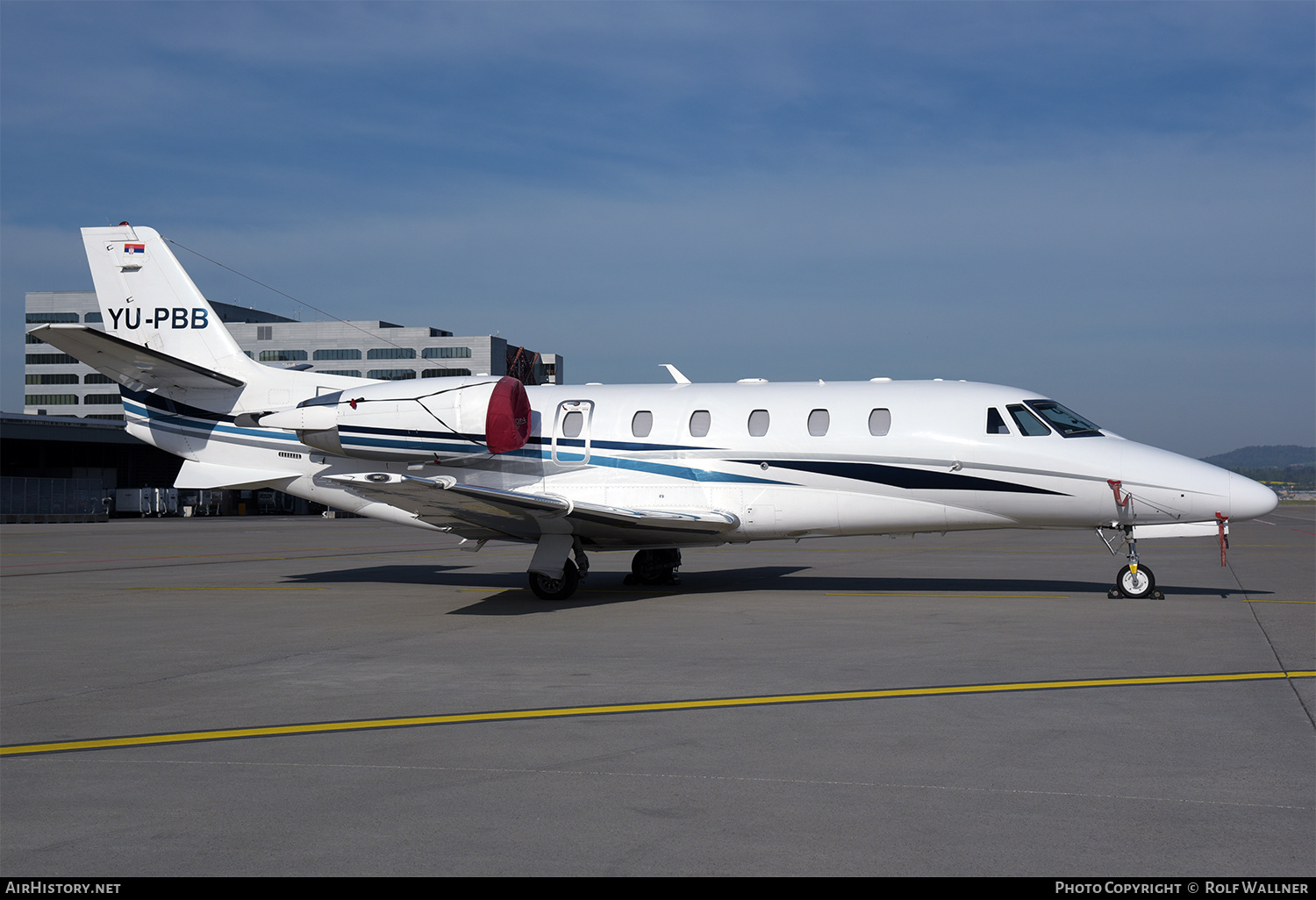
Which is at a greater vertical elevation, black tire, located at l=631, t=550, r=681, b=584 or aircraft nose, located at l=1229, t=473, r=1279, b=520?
aircraft nose, located at l=1229, t=473, r=1279, b=520

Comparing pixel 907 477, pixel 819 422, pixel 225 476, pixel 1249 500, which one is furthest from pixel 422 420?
pixel 1249 500

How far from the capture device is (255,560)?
24906 millimetres

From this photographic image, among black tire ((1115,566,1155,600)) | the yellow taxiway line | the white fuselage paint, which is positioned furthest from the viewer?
the white fuselage paint

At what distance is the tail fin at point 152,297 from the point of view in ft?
62.0

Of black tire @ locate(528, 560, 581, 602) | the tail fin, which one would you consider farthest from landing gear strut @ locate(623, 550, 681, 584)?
the tail fin

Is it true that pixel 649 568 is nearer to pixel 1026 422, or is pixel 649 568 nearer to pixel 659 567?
pixel 659 567

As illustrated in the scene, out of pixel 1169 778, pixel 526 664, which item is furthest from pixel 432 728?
pixel 1169 778

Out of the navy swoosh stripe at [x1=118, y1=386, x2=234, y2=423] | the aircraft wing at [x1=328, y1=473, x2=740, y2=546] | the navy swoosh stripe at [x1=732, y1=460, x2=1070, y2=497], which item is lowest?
the aircraft wing at [x1=328, y1=473, x2=740, y2=546]

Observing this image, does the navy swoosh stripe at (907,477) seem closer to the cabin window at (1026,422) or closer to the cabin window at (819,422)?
the cabin window at (819,422)

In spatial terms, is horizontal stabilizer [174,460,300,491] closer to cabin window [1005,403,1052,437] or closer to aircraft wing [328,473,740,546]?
aircraft wing [328,473,740,546]

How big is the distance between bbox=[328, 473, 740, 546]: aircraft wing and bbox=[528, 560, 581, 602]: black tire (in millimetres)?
697

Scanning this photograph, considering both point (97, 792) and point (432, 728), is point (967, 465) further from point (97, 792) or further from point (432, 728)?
point (97, 792)

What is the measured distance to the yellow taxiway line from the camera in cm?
687
